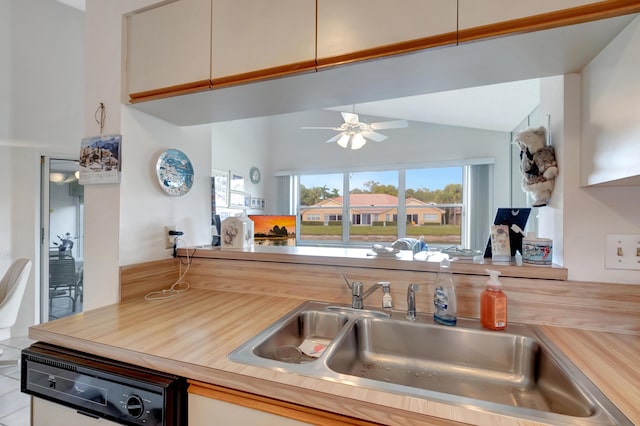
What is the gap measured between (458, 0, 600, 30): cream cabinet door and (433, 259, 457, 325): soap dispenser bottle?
791mm

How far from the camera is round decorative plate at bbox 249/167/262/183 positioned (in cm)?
560

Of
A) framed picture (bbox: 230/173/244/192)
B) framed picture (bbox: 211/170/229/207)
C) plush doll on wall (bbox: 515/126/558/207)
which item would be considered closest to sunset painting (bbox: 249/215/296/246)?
framed picture (bbox: 211/170/229/207)

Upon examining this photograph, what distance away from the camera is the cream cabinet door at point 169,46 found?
117 cm

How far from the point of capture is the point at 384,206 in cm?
552

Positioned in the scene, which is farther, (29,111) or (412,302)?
(29,111)

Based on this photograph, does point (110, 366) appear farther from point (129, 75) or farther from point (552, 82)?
point (552, 82)

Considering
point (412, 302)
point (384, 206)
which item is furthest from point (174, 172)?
point (384, 206)

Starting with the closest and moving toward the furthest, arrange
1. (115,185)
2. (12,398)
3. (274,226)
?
(115,185) → (12,398) → (274,226)

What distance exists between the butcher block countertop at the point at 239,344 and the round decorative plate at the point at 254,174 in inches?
176

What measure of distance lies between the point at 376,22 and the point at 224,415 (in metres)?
1.22

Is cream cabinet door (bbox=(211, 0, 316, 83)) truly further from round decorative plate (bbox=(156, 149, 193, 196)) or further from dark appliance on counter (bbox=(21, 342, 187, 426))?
dark appliance on counter (bbox=(21, 342, 187, 426))

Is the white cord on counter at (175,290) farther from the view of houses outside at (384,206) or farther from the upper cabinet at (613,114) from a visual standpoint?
the view of houses outside at (384,206)

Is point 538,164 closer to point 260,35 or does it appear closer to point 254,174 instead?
point 260,35

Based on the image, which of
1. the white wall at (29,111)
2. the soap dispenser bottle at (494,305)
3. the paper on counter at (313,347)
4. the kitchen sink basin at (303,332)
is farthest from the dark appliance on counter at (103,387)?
the white wall at (29,111)
